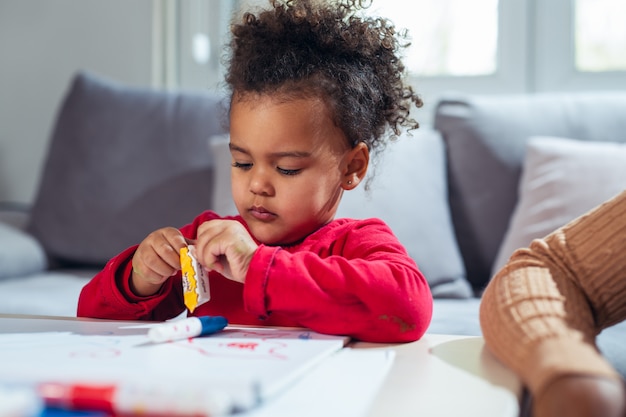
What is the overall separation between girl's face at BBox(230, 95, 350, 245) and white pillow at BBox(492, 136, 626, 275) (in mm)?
793

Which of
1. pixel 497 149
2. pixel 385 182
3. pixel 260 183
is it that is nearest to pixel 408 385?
pixel 260 183

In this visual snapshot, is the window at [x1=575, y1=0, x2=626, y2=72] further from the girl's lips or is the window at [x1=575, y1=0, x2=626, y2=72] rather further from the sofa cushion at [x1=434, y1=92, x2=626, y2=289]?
the girl's lips

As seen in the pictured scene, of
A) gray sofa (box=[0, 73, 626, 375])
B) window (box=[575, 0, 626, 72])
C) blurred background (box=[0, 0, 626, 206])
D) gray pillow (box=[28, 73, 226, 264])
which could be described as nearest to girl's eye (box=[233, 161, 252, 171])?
gray sofa (box=[0, 73, 626, 375])

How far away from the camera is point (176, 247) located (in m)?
0.91

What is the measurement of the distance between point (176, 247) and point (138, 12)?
1885 millimetres

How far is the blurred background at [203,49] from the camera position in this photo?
234 cm

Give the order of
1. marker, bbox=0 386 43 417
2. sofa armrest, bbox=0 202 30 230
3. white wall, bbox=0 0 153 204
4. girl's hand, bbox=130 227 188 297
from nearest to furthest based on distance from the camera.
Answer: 1. marker, bbox=0 386 43 417
2. girl's hand, bbox=130 227 188 297
3. sofa armrest, bbox=0 202 30 230
4. white wall, bbox=0 0 153 204

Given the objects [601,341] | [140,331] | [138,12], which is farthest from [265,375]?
[138,12]

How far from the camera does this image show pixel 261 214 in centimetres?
97

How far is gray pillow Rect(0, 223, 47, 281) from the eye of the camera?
190 cm

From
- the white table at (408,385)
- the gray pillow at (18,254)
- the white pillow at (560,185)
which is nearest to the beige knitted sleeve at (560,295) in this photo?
the white table at (408,385)

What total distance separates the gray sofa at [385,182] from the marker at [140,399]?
1.00m

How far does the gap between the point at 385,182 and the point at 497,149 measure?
342mm

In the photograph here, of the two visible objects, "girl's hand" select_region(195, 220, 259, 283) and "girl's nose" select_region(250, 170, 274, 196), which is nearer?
"girl's hand" select_region(195, 220, 259, 283)
